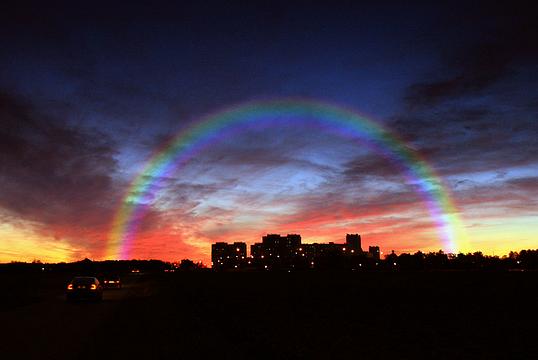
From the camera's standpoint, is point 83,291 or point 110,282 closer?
point 83,291

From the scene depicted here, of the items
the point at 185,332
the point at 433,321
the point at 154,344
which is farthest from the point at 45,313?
the point at 433,321

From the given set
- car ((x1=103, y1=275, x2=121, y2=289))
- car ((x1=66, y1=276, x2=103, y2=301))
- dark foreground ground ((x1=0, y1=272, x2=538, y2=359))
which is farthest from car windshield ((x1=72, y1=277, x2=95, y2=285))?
car ((x1=103, y1=275, x2=121, y2=289))

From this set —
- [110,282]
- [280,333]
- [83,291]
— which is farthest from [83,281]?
[110,282]

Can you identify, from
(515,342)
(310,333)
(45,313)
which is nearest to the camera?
(515,342)

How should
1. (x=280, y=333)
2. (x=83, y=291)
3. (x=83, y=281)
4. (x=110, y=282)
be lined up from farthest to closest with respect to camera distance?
(x=110, y=282), (x=83, y=281), (x=83, y=291), (x=280, y=333)

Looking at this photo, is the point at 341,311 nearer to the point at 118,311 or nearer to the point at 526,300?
the point at 118,311

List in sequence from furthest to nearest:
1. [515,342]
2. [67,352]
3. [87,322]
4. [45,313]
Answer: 1. [45,313]
2. [87,322]
3. [515,342]
4. [67,352]

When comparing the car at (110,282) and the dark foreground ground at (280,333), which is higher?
the car at (110,282)

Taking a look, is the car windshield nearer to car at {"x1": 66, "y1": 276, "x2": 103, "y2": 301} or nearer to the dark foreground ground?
car at {"x1": 66, "y1": 276, "x2": 103, "y2": 301}

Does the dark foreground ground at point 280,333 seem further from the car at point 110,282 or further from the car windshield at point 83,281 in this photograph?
the car at point 110,282

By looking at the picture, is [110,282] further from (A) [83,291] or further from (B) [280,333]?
(B) [280,333]

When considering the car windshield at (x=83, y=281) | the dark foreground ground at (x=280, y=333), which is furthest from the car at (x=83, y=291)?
the dark foreground ground at (x=280, y=333)
